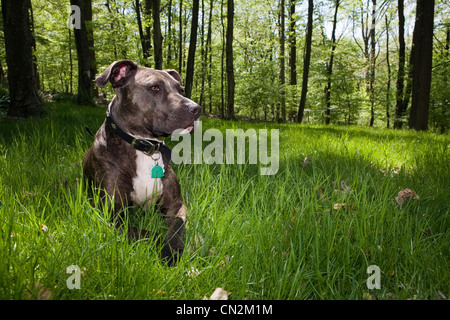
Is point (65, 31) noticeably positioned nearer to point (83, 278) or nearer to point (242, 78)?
point (242, 78)

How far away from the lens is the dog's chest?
2574 millimetres

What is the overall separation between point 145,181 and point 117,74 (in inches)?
38.2

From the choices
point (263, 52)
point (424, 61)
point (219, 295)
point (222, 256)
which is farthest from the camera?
point (263, 52)

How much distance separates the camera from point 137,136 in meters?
2.55

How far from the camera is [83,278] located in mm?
1545

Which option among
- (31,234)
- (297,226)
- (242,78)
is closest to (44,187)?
(31,234)

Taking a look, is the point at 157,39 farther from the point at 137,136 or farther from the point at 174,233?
the point at 174,233

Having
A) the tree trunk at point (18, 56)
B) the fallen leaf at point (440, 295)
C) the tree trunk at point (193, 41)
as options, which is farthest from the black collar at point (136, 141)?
the tree trunk at point (193, 41)

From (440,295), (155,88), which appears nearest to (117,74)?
(155,88)

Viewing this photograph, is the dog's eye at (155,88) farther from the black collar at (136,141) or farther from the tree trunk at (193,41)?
the tree trunk at (193,41)

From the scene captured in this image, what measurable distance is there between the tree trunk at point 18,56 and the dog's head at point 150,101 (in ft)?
18.6

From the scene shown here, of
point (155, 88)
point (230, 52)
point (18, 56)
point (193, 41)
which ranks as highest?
point (193, 41)

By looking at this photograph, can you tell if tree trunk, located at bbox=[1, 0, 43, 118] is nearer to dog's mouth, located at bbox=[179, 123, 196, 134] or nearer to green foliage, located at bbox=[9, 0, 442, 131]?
dog's mouth, located at bbox=[179, 123, 196, 134]
